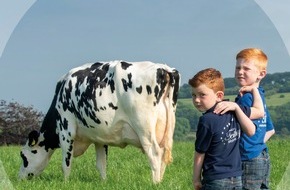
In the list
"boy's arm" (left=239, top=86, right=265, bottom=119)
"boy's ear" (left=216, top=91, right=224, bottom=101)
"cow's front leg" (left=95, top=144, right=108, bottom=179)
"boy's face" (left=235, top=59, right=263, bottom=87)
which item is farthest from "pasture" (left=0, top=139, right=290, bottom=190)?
"boy's ear" (left=216, top=91, right=224, bottom=101)

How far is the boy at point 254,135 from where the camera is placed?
533 centimetres

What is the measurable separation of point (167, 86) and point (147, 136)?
70 centimetres

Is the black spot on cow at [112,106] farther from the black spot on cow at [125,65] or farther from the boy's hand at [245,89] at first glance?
the boy's hand at [245,89]

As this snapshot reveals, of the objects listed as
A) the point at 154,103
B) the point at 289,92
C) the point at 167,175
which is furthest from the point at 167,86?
the point at 289,92

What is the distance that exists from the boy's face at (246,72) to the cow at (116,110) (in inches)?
131

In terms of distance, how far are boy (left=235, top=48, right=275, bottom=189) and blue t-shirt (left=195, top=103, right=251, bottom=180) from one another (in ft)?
1.48

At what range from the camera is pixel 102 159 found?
31.5 feet

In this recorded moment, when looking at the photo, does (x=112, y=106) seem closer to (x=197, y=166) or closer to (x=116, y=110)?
(x=116, y=110)

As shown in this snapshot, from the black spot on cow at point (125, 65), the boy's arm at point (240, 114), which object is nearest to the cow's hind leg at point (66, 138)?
the black spot on cow at point (125, 65)

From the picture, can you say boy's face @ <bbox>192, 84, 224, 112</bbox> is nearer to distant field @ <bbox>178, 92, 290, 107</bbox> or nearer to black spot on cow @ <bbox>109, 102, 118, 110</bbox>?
distant field @ <bbox>178, 92, 290, 107</bbox>

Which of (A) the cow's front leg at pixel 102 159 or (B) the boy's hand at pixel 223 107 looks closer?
(B) the boy's hand at pixel 223 107

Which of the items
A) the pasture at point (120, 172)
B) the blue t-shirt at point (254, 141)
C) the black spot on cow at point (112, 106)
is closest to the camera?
the blue t-shirt at point (254, 141)

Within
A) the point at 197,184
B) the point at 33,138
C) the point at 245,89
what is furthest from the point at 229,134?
the point at 33,138

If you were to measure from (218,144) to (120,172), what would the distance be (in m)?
4.88
